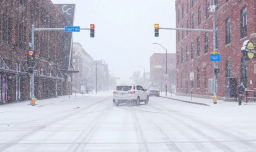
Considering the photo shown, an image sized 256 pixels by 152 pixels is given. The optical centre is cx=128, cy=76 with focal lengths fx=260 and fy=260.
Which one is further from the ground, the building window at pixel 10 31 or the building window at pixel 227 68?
the building window at pixel 10 31

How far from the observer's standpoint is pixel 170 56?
109m

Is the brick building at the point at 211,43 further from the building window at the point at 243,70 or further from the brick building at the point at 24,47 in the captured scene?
the brick building at the point at 24,47

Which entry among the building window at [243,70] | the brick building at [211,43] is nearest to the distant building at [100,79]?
the brick building at [211,43]

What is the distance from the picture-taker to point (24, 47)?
26.7m

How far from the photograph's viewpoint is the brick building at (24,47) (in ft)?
72.4

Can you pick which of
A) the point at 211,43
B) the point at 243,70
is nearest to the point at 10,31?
the point at 243,70

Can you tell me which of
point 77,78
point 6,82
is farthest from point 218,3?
point 77,78

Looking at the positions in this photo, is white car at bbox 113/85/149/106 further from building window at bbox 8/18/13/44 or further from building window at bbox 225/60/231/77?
building window at bbox 8/18/13/44

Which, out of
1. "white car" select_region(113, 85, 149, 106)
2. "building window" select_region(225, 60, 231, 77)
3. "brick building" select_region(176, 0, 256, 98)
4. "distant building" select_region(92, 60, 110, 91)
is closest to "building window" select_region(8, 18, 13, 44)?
"white car" select_region(113, 85, 149, 106)

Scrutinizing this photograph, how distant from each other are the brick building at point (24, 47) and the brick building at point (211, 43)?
17861 millimetres

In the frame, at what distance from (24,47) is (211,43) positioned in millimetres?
20728

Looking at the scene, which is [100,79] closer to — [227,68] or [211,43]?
[211,43]

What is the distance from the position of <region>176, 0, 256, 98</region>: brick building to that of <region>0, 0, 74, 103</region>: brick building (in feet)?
58.6

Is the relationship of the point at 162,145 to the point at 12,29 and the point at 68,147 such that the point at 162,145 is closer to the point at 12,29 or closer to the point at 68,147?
the point at 68,147
